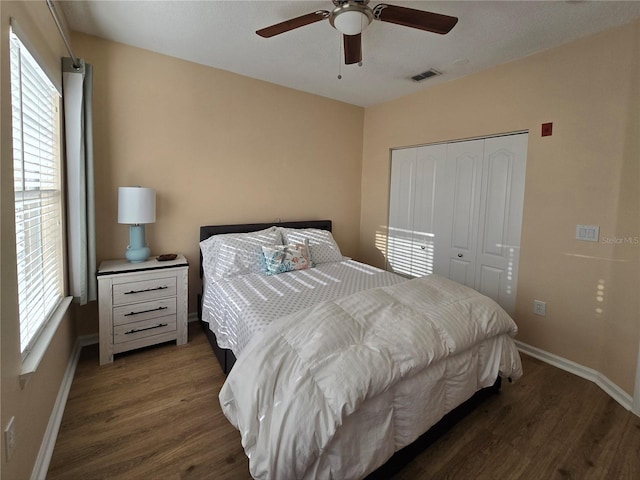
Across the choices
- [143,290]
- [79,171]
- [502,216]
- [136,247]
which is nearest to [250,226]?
[136,247]

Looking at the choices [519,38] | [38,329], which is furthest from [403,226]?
[38,329]

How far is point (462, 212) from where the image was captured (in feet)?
10.7

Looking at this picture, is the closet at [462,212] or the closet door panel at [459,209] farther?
the closet door panel at [459,209]

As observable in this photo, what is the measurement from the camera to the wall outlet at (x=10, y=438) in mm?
1136

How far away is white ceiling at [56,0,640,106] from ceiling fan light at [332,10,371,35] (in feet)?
1.17

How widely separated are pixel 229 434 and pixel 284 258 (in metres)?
1.49

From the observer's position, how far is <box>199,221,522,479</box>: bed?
1255 millimetres

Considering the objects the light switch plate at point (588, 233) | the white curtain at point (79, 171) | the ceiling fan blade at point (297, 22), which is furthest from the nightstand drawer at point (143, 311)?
the light switch plate at point (588, 233)

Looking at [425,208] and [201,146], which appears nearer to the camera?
[201,146]

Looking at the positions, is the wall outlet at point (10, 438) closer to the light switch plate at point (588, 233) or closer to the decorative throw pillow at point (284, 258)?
the decorative throw pillow at point (284, 258)

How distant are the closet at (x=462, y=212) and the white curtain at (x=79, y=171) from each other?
3.14 metres

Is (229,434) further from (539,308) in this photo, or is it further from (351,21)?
(539,308)

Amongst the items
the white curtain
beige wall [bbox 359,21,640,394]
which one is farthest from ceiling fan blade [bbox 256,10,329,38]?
beige wall [bbox 359,21,640,394]

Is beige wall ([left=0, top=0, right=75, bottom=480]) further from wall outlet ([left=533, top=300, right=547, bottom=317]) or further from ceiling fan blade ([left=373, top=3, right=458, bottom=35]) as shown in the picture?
wall outlet ([left=533, top=300, right=547, bottom=317])
